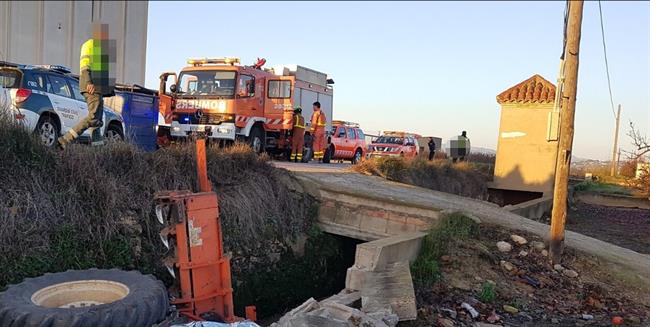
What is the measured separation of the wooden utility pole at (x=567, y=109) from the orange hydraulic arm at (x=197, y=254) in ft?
15.4

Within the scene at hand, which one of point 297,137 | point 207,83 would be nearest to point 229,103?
point 207,83

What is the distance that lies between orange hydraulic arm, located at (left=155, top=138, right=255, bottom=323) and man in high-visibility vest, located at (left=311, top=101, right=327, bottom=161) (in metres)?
11.8

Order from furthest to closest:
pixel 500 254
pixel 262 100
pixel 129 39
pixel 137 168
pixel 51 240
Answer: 1. pixel 129 39
2. pixel 262 100
3. pixel 500 254
4. pixel 137 168
5. pixel 51 240

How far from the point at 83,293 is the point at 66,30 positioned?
2288cm

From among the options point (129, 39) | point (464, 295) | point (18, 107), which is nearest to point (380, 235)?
point (464, 295)

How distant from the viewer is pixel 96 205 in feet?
20.6

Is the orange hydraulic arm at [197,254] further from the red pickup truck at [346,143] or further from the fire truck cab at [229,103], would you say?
the red pickup truck at [346,143]

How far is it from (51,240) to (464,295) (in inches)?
184

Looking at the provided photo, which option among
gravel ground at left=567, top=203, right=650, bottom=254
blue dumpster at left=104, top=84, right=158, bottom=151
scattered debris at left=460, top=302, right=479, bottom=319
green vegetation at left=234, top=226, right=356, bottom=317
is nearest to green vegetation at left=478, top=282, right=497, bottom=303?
scattered debris at left=460, top=302, right=479, bottom=319

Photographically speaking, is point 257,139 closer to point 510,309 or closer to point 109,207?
point 109,207

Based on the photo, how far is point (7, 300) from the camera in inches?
159

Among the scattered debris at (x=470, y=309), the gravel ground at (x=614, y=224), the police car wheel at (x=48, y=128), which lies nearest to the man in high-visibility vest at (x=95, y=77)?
the police car wheel at (x=48, y=128)

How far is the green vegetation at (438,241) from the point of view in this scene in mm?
6953

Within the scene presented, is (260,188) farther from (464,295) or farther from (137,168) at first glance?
(464,295)
